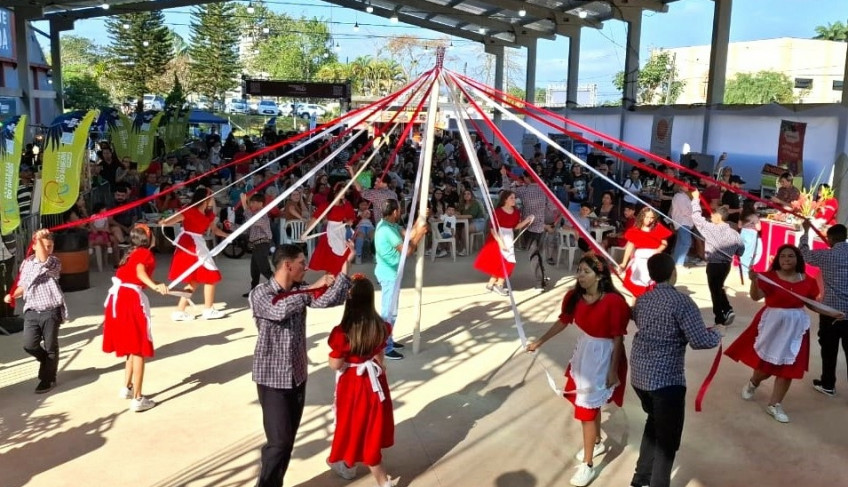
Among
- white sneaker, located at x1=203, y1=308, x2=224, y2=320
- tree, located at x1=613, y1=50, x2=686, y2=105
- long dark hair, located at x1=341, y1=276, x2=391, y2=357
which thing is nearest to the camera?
long dark hair, located at x1=341, y1=276, x2=391, y2=357

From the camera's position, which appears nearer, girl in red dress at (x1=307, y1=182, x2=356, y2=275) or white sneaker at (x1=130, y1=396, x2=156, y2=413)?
white sneaker at (x1=130, y1=396, x2=156, y2=413)

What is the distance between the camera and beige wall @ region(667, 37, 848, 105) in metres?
42.2

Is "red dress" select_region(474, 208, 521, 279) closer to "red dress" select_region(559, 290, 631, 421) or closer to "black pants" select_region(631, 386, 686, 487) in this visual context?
"red dress" select_region(559, 290, 631, 421)

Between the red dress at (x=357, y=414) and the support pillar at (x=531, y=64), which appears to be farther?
the support pillar at (x=531, y=64)

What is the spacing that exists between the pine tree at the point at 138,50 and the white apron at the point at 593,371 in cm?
4298

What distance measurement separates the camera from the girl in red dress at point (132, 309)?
15.7 feet

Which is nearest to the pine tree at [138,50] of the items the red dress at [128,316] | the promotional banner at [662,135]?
the promotional banner at [662,135]

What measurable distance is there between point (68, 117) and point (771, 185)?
37.3 ft

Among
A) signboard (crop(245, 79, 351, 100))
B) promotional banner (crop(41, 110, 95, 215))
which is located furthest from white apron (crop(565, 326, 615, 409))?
signboard (crop(245, 79, 351, 100))

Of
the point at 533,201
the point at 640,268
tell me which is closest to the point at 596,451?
the point at 640,268

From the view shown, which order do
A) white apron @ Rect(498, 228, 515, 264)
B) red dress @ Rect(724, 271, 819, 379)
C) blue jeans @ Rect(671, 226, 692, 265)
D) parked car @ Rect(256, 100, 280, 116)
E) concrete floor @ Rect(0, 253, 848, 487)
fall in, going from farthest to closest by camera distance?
A: 1. parked car @ Rect(256, 100, 280, 116)
2. blue jeans @ Rect(671, 226, 692, 265)
3. white apron @ Rect(498, 228, 515, 264)
4. red dress @ Rect(724, 271, 819, 379)
5. concrete floor @ Rect(0, 253, 848, 487)

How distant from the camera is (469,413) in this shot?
496cm

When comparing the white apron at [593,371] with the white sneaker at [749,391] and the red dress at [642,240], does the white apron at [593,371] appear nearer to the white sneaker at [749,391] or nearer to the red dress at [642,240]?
the white sneaker at [749,391]

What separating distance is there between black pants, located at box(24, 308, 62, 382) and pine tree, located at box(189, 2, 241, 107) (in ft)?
136
